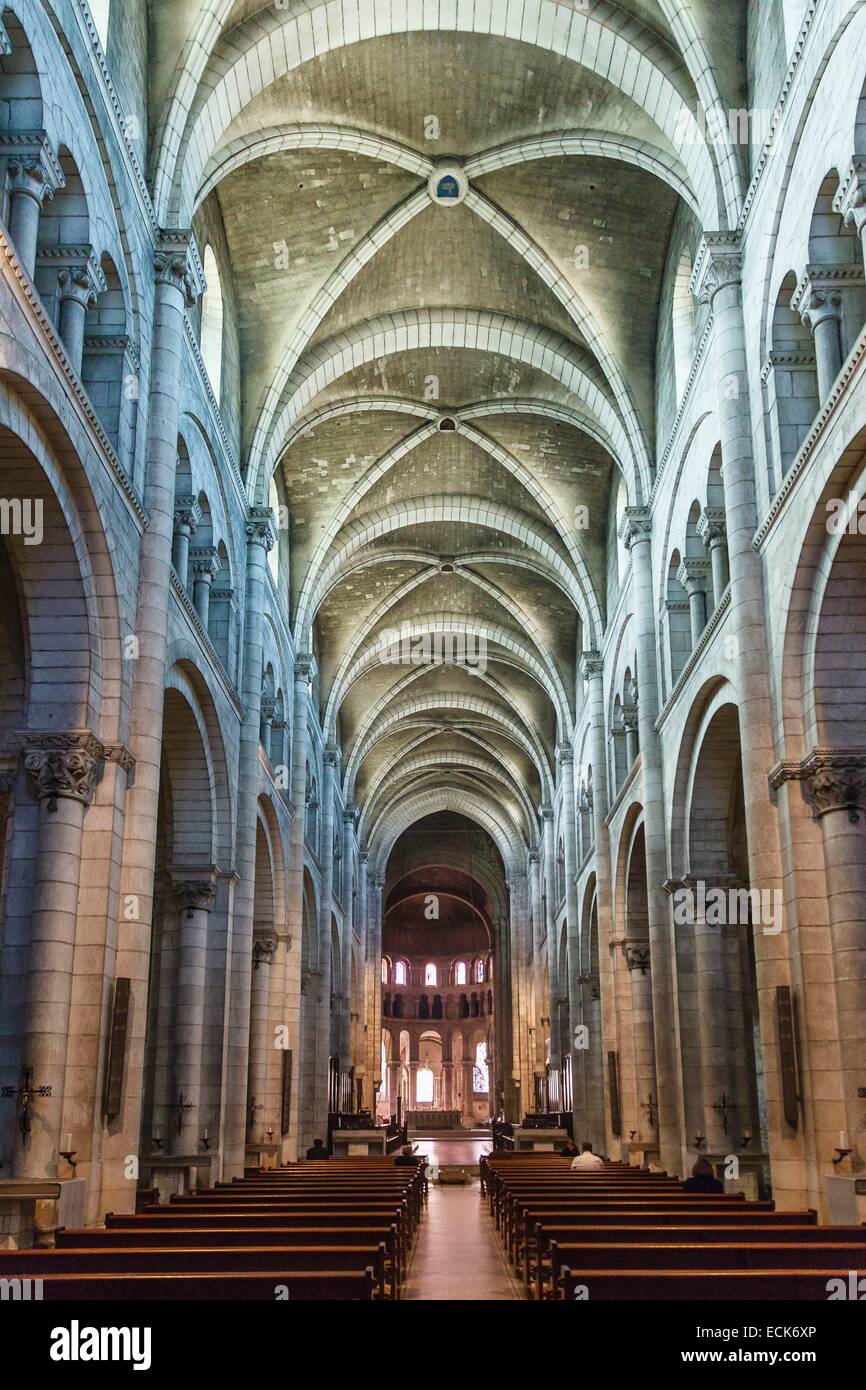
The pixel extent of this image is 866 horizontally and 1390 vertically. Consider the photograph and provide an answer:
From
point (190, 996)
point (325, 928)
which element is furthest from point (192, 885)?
point (325, 928)

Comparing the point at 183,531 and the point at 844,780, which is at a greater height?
the point at 183,531

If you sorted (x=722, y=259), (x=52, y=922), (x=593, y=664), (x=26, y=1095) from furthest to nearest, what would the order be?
1. (x=593, y=664)
2. (x=722, y=259)
3. (x=52, y=922)
4. (x=26, y=1095)

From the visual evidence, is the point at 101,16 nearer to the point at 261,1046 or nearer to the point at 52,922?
the point at 52,922

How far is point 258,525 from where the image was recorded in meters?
26.1

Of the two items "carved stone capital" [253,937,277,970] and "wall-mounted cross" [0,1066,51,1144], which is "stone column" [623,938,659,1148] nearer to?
"carved stone capital" [253,937,277,970]

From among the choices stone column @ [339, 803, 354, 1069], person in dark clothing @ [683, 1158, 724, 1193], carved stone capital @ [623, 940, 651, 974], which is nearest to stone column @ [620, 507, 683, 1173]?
carved stone capital @ [623, 940, 651, 974]

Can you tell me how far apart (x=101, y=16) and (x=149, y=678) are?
8.43m

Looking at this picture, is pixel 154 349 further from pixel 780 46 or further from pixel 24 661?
pixel 780 46

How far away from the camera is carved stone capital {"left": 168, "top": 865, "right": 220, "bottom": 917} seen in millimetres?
21781

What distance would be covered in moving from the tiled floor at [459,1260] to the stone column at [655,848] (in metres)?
3.72

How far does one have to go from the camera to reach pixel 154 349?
18062mm

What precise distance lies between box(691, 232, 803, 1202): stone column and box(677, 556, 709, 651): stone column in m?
3.21

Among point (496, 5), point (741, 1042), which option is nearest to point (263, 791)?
point (741, 1042)

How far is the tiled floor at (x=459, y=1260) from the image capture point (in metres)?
14.0
